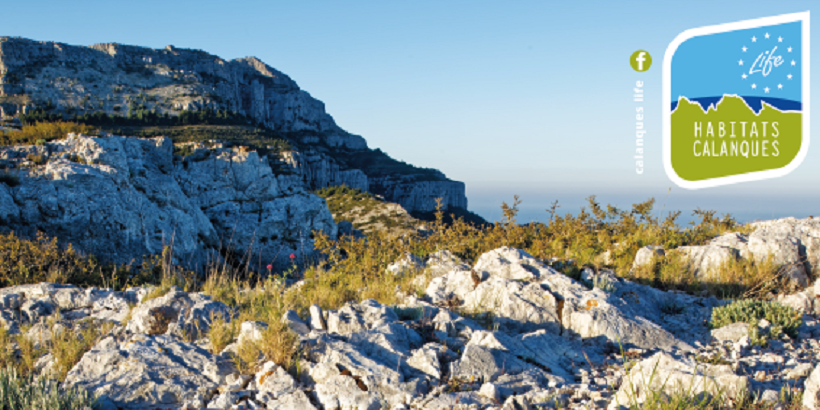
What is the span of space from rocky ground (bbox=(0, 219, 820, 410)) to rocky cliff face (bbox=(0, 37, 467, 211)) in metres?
52.3

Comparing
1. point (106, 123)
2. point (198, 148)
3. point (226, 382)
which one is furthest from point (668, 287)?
point (106, 123)

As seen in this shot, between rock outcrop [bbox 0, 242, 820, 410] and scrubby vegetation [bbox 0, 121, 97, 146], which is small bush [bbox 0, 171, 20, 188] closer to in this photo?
scrubby vegetation [bbox 0, 121, 97, 146]

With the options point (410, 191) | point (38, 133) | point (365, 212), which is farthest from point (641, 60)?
point (410, 191)

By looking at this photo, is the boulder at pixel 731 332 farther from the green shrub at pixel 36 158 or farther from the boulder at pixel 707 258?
the green shrub at pixel 36 158

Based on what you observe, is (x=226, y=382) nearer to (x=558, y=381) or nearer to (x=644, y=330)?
(x=558, y=381)

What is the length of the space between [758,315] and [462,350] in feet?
13.0

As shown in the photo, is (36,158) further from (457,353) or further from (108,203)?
(457,353)

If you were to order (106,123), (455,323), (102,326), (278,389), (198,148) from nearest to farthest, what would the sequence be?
(278,389)
(455,323)
(102,326)
(198,148)
(106,123)

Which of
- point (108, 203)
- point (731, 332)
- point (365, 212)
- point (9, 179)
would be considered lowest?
point (365, 212)

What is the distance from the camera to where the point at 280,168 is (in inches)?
2072

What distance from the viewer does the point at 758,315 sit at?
4.85m

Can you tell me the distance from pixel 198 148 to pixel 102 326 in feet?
134

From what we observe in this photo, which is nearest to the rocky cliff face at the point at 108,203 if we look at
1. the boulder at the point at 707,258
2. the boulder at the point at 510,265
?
the boulder at the point at 510,265

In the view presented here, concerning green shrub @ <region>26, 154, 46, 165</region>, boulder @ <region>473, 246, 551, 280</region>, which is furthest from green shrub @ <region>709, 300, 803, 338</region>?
green shrub @ <region>26, 154, 46, 165</region>
